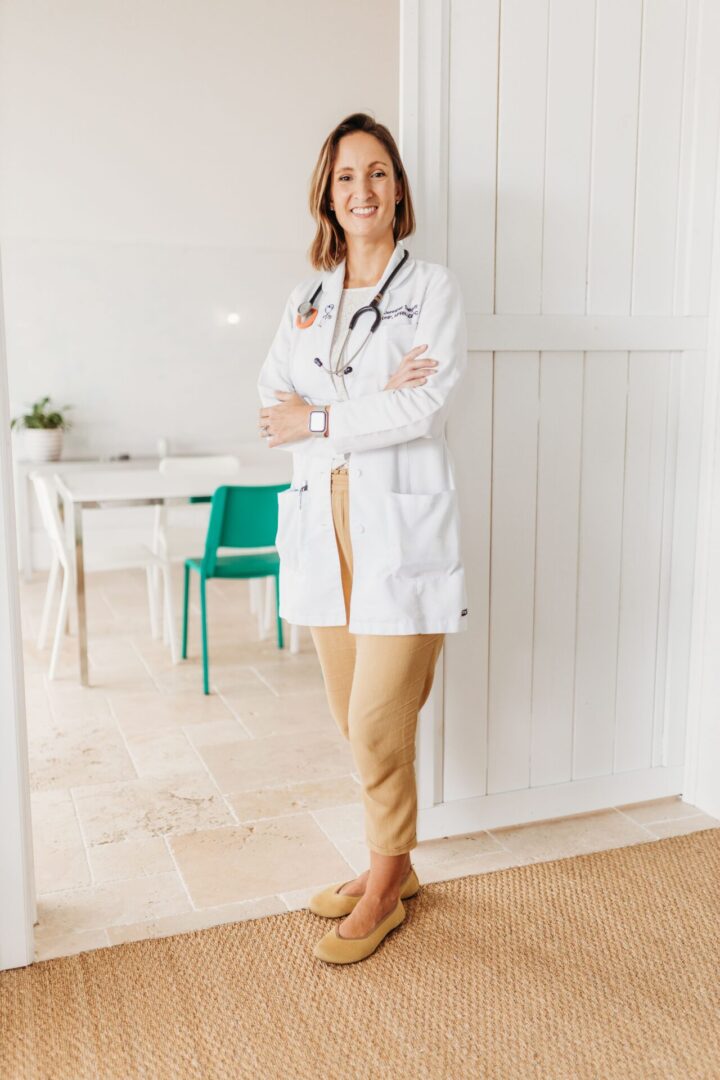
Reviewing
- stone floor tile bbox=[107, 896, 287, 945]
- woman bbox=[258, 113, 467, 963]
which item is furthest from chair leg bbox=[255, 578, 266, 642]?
woman bbox=[258, 113, 467, 963]

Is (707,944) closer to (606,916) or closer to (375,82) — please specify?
(606,916)

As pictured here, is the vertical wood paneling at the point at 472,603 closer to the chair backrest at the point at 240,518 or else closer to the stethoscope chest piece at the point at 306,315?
the stethoscope chest piece at the point at 306,315

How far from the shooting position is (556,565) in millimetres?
2785

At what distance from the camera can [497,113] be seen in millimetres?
2539

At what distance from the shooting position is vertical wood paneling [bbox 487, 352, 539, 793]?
2.66 metres

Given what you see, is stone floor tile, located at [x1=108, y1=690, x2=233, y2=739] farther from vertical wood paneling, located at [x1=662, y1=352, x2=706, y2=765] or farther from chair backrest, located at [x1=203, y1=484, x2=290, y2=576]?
vertical wood paneling, located at [x1=662, y1=352, x2=706, y2=765]

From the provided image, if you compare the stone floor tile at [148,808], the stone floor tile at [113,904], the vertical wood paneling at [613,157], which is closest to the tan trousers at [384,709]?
the stone floor tile at [113,904]

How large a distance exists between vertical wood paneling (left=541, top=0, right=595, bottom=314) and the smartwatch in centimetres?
83

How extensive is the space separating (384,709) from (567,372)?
3.58 ft

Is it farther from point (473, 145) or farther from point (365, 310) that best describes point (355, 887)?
point (473, 145)

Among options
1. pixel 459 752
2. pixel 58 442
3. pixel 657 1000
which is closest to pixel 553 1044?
pixel 657 1000

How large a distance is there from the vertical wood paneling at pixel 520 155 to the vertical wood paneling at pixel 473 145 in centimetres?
3

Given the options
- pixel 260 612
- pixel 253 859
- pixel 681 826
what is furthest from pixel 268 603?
pixel 681 826

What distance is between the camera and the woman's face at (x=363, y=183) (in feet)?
7.15
